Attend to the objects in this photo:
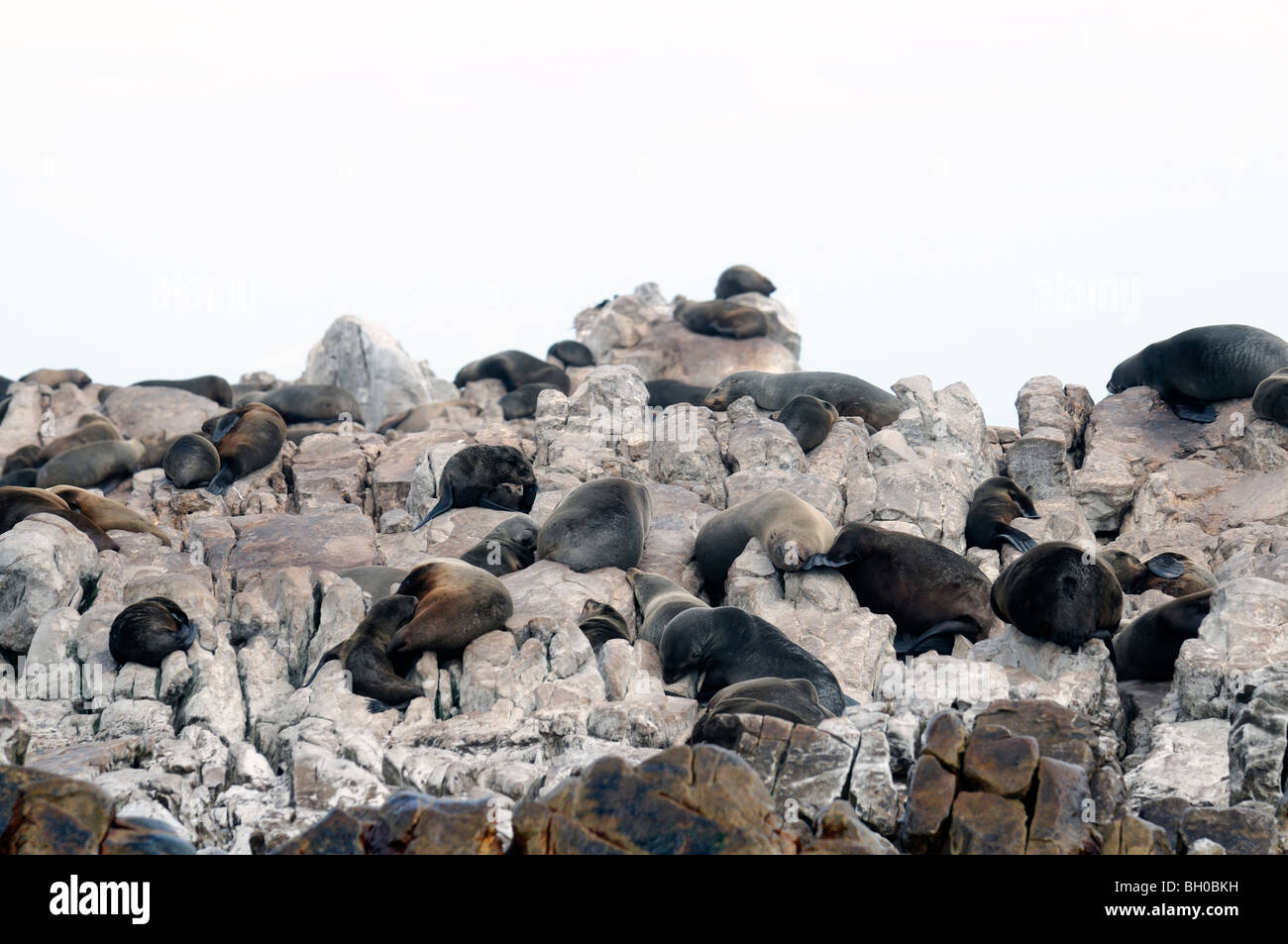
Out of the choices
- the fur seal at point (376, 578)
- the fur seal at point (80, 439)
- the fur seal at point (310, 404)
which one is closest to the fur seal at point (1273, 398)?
the fur seal at point (376, 578)

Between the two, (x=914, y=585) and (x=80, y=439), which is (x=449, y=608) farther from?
(x=80, y=439)

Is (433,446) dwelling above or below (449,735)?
above

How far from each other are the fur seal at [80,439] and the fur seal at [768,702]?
16220 mm

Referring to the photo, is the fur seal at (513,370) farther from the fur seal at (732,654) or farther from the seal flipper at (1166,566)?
the fur seal at (732,654)

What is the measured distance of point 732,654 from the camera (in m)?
11.5

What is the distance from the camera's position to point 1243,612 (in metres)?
11.6

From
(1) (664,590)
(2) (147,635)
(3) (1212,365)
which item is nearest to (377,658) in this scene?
(2) (147,635)

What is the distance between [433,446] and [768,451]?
189 inches

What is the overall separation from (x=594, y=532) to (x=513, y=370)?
15.8m

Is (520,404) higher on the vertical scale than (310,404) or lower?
higher

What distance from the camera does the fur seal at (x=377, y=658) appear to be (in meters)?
11.0

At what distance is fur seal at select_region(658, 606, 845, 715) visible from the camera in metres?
11.2
